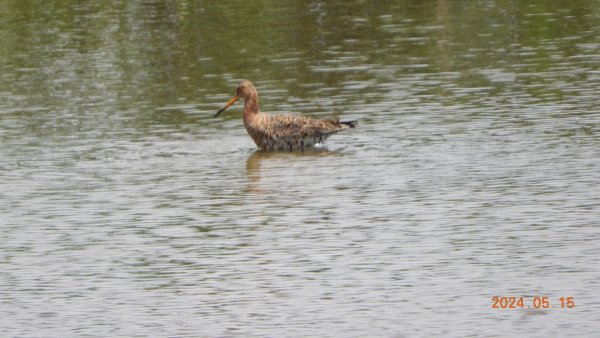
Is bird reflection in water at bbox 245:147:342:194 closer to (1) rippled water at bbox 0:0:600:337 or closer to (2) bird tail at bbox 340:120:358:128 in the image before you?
(1) rippled water at bbox 0:0:600:337

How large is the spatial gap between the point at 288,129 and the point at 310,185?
3.95m

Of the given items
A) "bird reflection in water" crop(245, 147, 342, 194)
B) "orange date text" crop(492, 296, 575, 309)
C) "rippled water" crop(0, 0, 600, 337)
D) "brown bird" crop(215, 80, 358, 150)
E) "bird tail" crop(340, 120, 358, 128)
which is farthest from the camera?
"brown bird" crop(215, 80, 358, 150)

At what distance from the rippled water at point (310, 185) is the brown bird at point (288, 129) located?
378 millimetres

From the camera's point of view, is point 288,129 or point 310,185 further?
point 288,129

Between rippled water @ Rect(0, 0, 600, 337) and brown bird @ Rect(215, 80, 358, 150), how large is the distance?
38 cm

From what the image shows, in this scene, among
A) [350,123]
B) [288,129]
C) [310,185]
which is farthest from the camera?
[288,129]

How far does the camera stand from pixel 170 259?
18359mm

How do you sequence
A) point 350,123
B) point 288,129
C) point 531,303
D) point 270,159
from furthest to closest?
1. point 288,129
2. point 350,123
3. point 270,159
4. point 531,303

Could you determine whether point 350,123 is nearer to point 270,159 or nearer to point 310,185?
point 270,159

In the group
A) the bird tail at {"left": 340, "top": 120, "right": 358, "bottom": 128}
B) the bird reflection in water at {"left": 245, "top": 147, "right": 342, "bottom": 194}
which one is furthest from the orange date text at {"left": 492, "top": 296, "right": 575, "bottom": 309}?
the bird tail at {"left": 340, "top": 120, "right": 358, "bottom": 128}

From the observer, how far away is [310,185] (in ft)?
74.9

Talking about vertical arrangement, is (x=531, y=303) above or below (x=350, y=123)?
below

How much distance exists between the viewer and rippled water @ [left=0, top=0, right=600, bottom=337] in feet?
52.4

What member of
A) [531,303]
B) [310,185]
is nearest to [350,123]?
[310,185]
